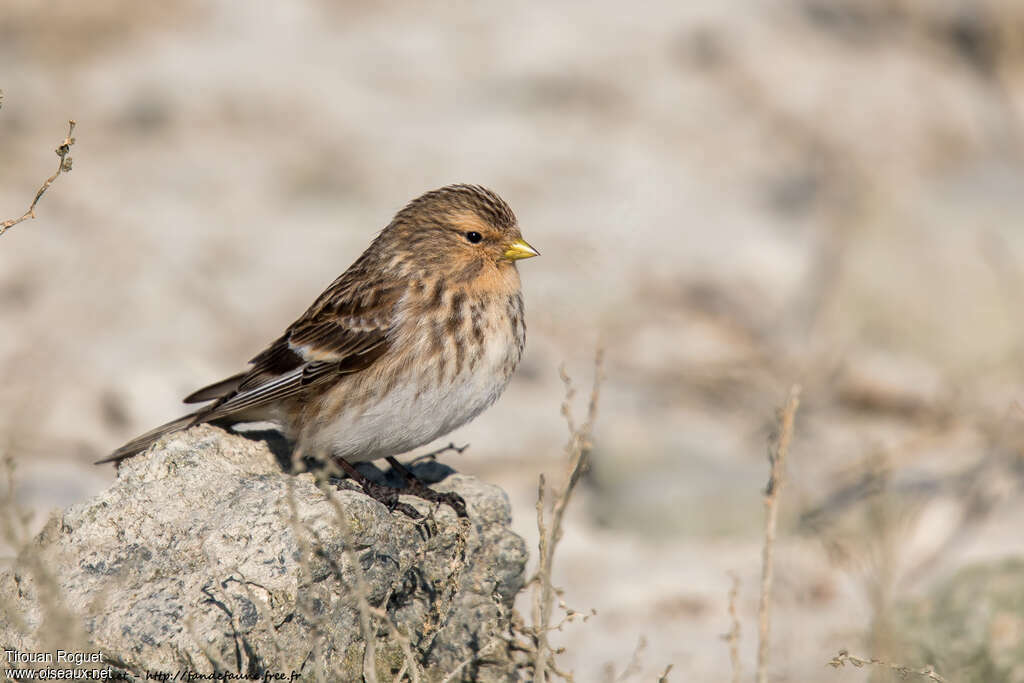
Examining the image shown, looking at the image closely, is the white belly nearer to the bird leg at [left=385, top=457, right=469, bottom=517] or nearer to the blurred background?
the bird leg at [left=385, top=457, right=469, bottom=517]

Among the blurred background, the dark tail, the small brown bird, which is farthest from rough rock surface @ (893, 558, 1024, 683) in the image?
the dark tail

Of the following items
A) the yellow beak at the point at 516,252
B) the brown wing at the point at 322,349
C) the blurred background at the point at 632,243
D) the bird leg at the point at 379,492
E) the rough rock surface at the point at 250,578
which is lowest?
the rough rock surface at the point at 250,578

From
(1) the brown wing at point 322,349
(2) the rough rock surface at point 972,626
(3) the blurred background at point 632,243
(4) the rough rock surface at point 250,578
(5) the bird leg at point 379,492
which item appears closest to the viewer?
(4) the rough rock surface at point 250,578

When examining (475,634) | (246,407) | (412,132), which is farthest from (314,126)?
(475,634)

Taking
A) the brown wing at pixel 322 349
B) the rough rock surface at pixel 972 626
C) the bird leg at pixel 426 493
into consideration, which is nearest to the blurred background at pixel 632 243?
the rough rock surface at pixel 972 626

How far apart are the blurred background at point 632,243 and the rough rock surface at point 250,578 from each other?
7.90 ft

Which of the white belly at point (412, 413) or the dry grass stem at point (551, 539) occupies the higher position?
the white belly at point (412, 413)

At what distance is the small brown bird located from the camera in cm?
496

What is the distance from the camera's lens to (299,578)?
393cm

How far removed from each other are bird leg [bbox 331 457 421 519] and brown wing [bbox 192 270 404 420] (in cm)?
37

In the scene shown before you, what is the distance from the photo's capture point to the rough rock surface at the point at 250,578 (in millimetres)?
3846

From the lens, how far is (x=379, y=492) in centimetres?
488

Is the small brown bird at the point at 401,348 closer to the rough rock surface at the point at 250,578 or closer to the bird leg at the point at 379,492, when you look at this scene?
the bird leg at the point at 379,492

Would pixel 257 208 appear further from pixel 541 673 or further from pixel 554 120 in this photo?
pixel 541 673
